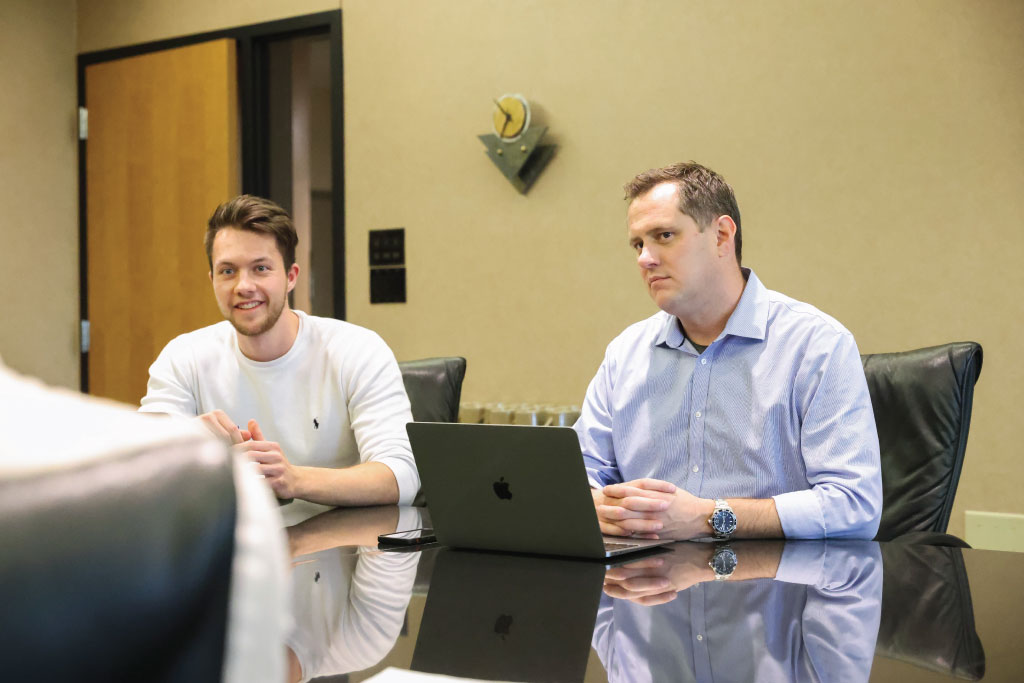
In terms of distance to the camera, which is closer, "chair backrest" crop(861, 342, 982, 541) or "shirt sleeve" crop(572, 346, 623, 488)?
"chair backrest" crop(861, 342, 982, 541)

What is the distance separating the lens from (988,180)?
314 centimetres

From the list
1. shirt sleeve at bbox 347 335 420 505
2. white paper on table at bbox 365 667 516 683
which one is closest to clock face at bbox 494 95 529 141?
shirt sleeve at bbox 347 335 420 505

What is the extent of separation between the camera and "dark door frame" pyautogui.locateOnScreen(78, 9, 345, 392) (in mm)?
4277

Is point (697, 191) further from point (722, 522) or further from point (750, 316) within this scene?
point (722, 522)

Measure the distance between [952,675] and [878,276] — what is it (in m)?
2.62

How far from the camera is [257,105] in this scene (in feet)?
14.9

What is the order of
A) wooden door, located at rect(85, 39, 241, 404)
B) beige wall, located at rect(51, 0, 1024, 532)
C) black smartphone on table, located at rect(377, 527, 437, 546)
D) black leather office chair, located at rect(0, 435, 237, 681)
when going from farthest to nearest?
wooden door, located at rect(85, 39, 241, 404)
beige wall, located at rect(51, 0, 1024, 532)
black smartphone on table, located at rect(377, 527, 437, 546)
black leather office chair, located at rect(0, 435, 237, 681)

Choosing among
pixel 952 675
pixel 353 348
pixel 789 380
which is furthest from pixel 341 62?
pixel 952 675

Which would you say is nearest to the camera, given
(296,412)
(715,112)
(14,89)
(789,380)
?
(789,380)

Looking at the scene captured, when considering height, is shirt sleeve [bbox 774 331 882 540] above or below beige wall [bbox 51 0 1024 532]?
below

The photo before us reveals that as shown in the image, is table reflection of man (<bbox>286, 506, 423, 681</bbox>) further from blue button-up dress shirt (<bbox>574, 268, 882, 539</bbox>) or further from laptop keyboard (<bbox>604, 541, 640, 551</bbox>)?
blue button-up dress shirt (<bbox>574, 268, 882, 539</bbox>)

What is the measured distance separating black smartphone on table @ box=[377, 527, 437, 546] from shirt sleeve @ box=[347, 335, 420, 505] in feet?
1.70

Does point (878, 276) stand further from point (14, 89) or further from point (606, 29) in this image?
point (14, 89)

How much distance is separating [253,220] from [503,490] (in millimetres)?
1319
